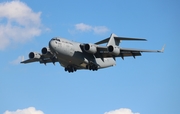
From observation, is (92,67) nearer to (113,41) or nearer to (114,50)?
(114,50)

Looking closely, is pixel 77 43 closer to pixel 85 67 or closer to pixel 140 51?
pixel 85 67

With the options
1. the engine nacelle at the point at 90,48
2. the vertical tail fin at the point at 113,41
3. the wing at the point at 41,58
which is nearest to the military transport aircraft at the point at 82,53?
the engine nacelle at the point at 90,48

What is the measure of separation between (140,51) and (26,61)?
13.7 meters

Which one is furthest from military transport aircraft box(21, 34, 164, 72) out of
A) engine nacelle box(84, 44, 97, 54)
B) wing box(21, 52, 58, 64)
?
wing box(21, 52, 58, 64)

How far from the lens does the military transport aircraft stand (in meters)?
38.0

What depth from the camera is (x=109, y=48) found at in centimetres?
3919

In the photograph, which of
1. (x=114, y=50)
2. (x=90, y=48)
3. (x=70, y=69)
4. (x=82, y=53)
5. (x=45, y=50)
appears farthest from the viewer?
(x=70, y=69)

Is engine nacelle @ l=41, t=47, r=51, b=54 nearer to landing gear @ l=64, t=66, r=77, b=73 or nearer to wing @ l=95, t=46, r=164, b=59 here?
landing gear @ l=64, t=66, r=77, b=73

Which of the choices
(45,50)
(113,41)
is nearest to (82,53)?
(45,50)

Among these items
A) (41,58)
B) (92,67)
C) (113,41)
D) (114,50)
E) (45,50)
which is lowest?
(92,67)

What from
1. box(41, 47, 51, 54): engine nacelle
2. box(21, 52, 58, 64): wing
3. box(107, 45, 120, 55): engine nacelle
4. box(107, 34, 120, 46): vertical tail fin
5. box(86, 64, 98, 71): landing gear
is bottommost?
box(86, 64, 98, 71): landing gear

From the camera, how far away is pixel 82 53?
131 feet

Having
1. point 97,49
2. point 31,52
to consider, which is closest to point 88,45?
point 97,49

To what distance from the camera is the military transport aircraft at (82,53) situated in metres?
38.0
